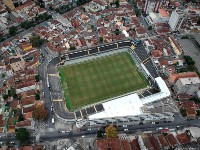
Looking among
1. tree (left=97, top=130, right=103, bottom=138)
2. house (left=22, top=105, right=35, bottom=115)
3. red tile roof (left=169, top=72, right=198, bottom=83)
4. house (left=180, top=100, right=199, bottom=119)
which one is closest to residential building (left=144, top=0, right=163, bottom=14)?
red tile roof (left=169, top=72, right=198, bottom=83)

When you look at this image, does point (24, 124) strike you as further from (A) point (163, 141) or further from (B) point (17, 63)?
(A) point (163, 141)

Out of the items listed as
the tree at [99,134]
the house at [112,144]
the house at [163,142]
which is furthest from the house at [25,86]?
the house at [163,142]

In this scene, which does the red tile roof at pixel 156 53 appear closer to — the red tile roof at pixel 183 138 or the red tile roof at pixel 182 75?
the red tile roof at pixel 182 75

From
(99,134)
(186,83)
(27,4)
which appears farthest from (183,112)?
(27,4)

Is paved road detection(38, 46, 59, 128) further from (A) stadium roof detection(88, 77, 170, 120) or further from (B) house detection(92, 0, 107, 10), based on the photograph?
(B) house detection(92, 0, 107, 10)

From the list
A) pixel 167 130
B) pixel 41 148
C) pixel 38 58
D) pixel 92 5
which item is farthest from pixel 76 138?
pixel 92 5

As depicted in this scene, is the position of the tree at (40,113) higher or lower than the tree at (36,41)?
lower
